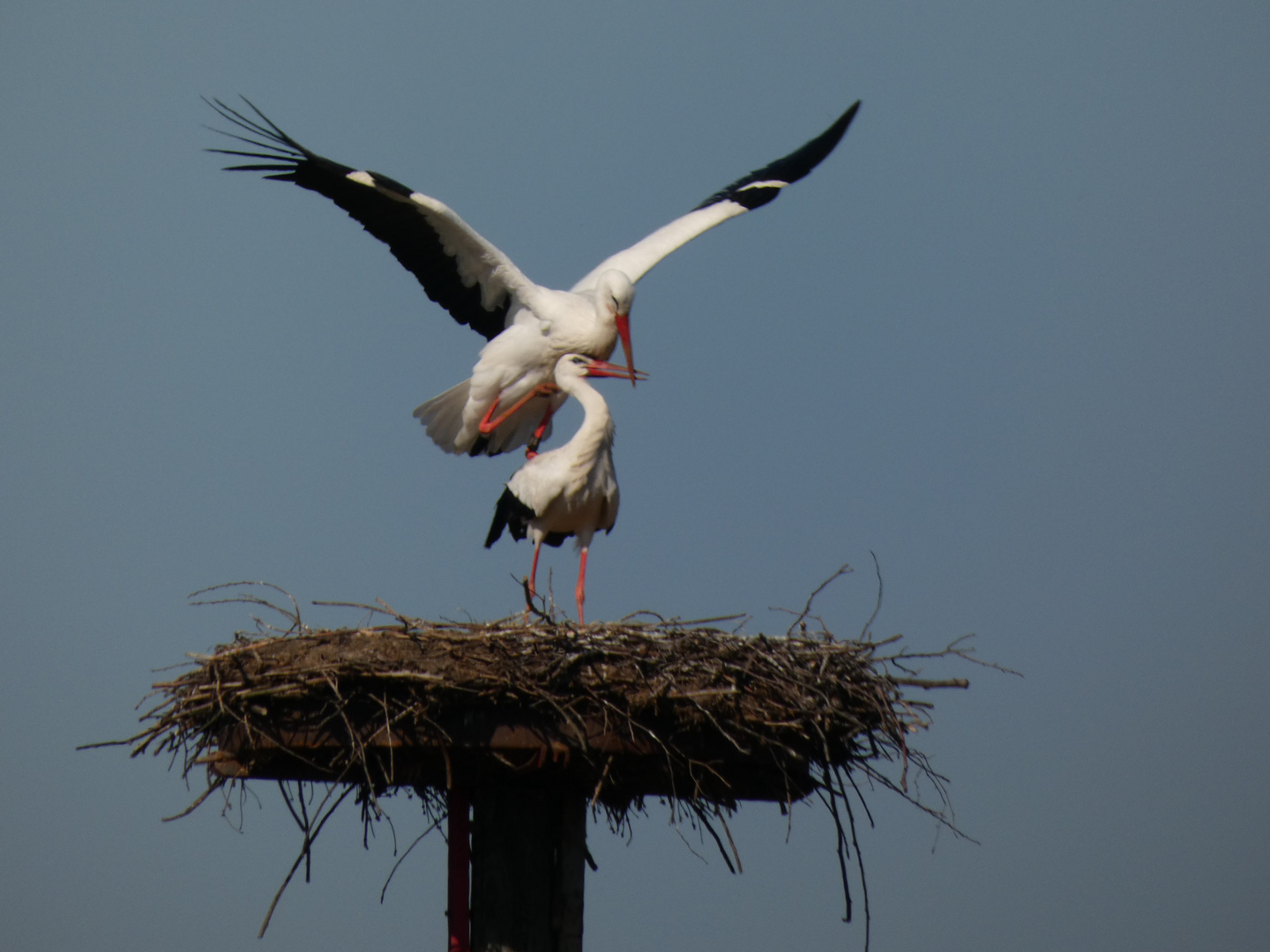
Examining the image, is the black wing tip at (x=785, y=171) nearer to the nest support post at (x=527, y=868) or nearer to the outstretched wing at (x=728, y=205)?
the outstretched wing at (x=728, y=205)

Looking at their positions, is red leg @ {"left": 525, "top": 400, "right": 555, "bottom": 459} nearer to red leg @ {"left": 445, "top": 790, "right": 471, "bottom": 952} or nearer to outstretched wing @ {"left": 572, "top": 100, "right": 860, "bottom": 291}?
outstretched wing @ {"left": 572, "top": 100, "right": 860, "bottom": 291}

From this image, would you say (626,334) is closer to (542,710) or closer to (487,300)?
(487,300)

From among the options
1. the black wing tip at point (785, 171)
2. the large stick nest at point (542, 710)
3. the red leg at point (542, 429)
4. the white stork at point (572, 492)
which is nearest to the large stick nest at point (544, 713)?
the large stick nest at point (542, 710)

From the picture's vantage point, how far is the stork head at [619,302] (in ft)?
24.4

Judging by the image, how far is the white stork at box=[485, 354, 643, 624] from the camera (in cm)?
652

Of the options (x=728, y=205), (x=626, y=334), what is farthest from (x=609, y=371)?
(x=728, y=205)

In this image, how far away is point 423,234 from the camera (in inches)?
310

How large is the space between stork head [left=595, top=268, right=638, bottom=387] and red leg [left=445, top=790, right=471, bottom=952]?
9.61ft

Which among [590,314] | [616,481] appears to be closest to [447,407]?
[590,314]

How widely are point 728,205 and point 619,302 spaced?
1781 millimetres

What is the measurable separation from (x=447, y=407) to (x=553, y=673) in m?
A: 3.59

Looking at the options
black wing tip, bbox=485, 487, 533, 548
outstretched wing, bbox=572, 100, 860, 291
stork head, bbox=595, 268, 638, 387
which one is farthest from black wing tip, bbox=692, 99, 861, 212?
black wing tip, bbox=485, 487, 533, 548

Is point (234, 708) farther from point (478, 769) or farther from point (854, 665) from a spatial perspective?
point (854, 665)

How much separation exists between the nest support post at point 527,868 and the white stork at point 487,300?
2.90 m
